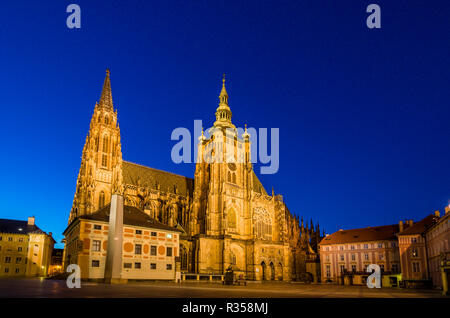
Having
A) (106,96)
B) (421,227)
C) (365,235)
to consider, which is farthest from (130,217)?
(365,235)

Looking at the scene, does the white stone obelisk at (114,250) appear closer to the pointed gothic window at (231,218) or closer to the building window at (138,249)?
the building window at (138,249)

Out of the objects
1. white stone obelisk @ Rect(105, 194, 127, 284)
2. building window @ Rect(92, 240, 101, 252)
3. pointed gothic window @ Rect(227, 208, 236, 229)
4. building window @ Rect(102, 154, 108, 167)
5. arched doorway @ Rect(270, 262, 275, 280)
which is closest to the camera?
white stone obelisk @ Rect(105, 194, 127, 284)

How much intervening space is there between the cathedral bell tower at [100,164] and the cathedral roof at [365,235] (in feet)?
127

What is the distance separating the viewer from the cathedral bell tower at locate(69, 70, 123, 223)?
→ 2199 inches

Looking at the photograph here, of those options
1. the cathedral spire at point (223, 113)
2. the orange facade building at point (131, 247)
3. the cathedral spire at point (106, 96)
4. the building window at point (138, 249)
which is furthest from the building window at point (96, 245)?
the cathedral spire at point (223, 113)

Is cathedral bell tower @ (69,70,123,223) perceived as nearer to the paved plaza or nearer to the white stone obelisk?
the white stone obelisk

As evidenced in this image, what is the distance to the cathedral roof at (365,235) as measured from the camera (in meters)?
62.2

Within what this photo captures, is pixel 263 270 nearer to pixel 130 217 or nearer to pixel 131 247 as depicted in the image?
pixel 130 217

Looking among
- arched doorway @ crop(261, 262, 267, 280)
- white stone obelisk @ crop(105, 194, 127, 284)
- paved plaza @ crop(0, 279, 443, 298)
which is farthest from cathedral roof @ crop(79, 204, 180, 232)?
arched doorway @ crop(261, 262, 267, 280)

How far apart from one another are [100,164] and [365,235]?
46111mm

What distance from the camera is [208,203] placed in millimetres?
63438

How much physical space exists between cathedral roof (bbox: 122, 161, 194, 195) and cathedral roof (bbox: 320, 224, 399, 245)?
92.5 feet

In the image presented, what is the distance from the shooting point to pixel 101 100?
66.5 m
